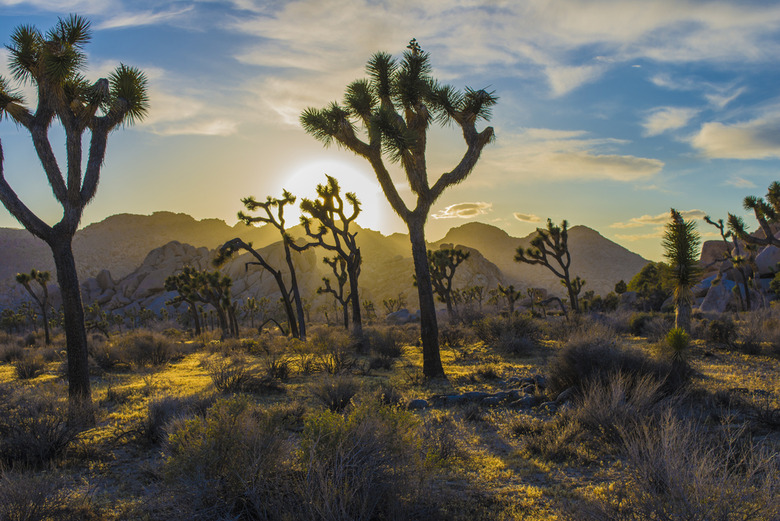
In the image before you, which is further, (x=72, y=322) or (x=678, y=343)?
(x=678, y=343)

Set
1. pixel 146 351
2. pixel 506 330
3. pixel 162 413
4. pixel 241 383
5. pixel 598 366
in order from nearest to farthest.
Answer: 1. pixel 162 413
2. pixel 598 366
3. pixel 241 383
4. pixel 146 351
5. pixel 506 330

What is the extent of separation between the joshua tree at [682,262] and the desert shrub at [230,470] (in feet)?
47.4

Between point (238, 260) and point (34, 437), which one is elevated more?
point (238, 260)

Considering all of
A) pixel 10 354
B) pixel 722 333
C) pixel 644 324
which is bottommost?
pixel 644 324

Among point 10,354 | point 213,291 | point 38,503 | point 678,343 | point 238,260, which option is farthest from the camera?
point 238,260

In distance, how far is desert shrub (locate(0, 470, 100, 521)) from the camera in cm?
358

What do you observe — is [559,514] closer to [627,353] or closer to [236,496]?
[236,496]

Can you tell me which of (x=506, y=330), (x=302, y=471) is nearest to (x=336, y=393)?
(x=302, y=471)

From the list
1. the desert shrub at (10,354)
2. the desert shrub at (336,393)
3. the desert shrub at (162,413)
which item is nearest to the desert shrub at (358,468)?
the desert shrub at (162,413)

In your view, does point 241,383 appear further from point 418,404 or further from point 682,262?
point 682,262

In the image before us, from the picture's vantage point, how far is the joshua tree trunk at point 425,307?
11438 millimetres

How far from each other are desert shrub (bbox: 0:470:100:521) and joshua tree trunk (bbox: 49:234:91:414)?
4759 mm

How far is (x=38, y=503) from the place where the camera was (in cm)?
372

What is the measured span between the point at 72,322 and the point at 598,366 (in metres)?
9.90
